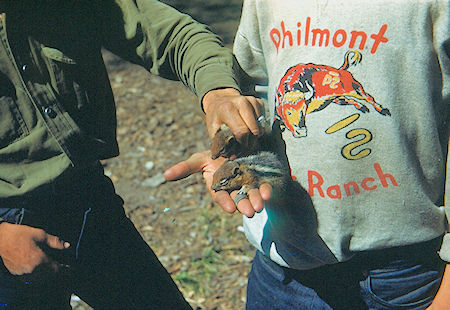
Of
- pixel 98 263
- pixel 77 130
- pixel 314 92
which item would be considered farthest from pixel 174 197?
pixel 314 92

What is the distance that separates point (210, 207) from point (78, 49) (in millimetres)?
2478

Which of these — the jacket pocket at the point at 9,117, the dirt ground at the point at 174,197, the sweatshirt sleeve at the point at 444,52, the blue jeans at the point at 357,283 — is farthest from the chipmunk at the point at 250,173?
the dirt ground at the point at 174,197

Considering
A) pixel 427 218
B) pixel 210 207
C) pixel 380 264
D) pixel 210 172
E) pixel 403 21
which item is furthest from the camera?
pixel 210 207

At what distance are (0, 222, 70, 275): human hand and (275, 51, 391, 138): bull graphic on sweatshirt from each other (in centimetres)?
96

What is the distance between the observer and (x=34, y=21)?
190cm

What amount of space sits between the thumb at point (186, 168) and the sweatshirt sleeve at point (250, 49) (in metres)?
0.33

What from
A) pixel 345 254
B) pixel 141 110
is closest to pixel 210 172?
pixel 345 254

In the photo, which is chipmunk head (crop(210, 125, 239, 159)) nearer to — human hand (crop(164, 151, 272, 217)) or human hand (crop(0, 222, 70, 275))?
human hand (crop(164, 151, 272, 217))

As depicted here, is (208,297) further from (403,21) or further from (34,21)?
(403,21)

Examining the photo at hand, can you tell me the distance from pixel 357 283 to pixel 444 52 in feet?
2.62

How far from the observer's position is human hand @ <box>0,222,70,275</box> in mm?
1779

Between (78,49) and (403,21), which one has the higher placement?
(403,21)

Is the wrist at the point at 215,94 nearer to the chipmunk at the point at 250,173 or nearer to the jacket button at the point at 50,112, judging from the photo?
the chipmunk at the point at 250,173

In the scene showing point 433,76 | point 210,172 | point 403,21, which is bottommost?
point 210,172
